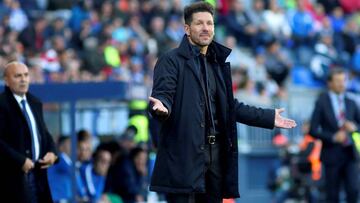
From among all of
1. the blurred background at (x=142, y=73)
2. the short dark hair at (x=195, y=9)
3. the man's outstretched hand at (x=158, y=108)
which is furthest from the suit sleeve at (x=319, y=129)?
the man's outstretched hand at (x=158, y=108)

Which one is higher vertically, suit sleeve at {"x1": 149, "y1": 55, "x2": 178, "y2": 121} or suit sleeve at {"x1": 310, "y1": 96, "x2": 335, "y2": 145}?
suit sleeve at {"x1": 149, "y1": 55, "x2": 178, "y2": 121}

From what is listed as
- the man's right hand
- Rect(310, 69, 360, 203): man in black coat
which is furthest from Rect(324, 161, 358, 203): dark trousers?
the man's right hand

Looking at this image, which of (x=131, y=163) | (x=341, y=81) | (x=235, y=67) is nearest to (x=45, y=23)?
(x=235, y=67)

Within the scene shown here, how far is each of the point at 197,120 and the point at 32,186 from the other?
2873 millimetres

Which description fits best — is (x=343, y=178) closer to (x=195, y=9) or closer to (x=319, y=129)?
(x=319, y=129)

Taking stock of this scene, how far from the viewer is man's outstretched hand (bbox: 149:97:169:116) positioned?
8742 millimetres

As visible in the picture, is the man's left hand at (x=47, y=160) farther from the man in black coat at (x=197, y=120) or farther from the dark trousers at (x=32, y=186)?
the man in black coat at (x=197, y=120)

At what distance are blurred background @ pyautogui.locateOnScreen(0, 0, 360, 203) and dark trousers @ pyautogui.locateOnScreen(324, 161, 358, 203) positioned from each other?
2.36 m

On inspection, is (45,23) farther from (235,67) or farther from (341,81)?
(341,81)

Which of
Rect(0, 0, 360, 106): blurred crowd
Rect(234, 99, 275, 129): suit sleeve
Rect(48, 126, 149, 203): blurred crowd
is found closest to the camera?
Rect(234, 99, 275, 129): suit sleeve

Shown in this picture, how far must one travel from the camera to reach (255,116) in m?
9.58

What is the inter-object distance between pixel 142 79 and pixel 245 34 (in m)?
6.67

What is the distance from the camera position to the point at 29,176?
37.8ft

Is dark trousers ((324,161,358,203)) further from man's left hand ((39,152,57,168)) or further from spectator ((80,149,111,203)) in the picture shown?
man's left hand ((39,152,57,168))
